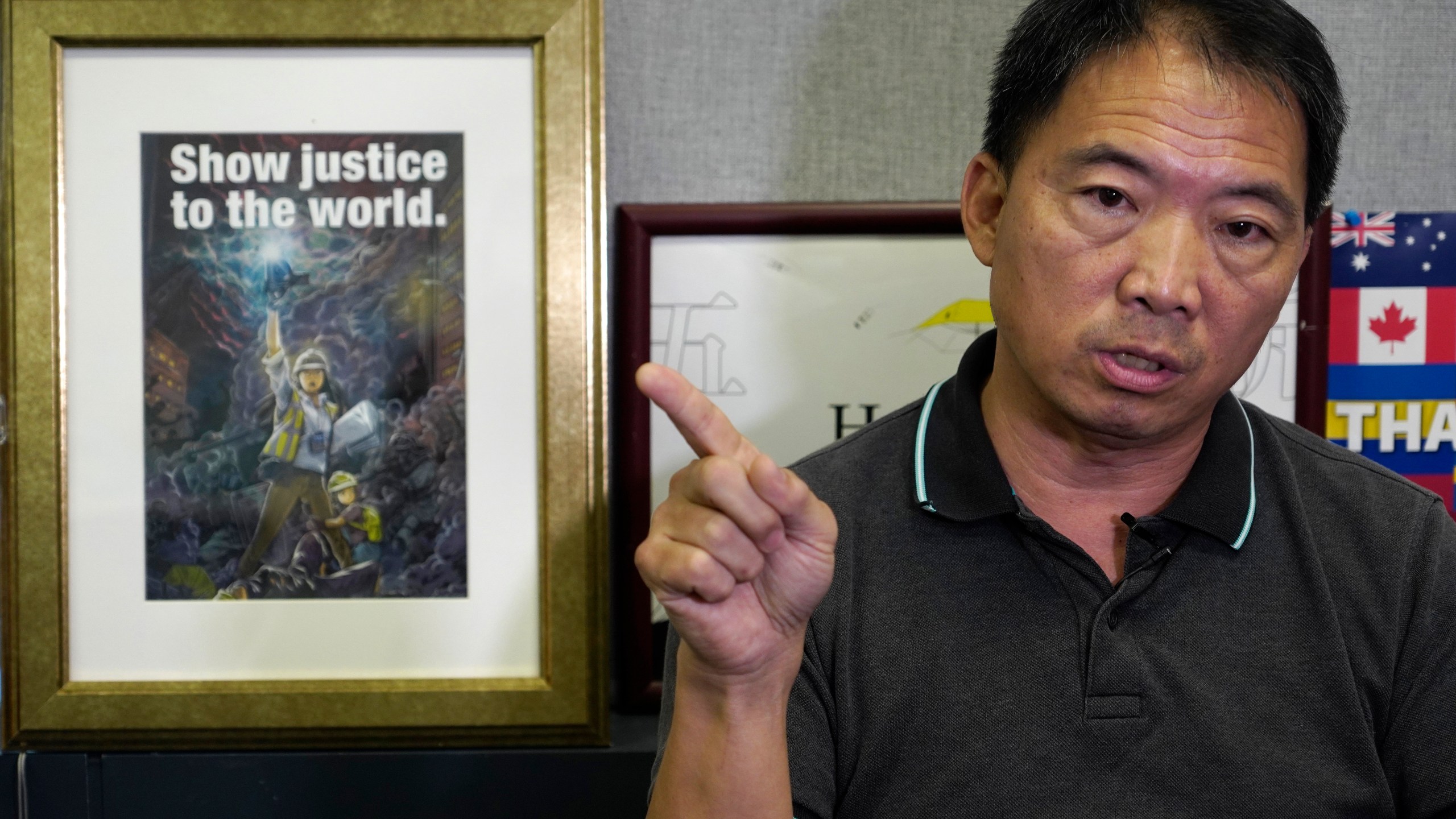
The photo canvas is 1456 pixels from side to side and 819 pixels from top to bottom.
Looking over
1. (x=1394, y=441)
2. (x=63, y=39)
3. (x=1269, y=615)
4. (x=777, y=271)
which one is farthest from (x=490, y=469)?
(x=1394, y=441)

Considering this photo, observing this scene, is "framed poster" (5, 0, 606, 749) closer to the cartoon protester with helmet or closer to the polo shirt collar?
the cartoon protester with helmet

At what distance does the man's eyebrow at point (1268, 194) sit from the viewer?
83 centimetres

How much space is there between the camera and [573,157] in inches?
40.4

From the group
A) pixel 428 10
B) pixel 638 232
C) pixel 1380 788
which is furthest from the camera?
pixel 638 232

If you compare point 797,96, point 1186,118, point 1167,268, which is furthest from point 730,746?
point 797,96

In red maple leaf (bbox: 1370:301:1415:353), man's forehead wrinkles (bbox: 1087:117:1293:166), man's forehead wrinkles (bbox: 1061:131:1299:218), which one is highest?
man's forehead wrinkles (bbox: 1087:117:1293:166)

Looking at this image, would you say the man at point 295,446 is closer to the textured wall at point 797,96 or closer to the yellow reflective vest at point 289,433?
the yellow reflective vest at point 289,433

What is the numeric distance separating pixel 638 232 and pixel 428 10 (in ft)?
0.96

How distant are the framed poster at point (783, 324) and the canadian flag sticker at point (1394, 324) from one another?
0.07m

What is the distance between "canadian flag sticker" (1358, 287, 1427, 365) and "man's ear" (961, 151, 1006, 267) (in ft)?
1.68

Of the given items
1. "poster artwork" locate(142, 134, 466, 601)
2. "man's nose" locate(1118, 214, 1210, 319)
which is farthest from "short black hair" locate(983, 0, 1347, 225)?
"poster artwork" locate(142, 134, 466, 601)

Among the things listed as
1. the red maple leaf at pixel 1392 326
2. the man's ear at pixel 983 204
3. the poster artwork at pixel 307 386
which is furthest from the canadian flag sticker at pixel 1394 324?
the poster artwork at pixel 307 386

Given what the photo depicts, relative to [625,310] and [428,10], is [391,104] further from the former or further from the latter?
[625,310]

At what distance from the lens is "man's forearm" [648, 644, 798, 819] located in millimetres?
727
